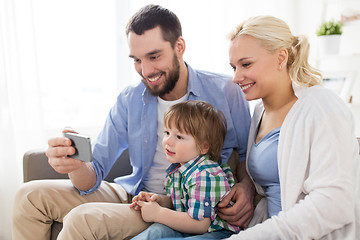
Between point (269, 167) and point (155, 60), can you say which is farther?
point (155, 60)

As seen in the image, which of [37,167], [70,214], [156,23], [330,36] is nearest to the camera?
[70,214]

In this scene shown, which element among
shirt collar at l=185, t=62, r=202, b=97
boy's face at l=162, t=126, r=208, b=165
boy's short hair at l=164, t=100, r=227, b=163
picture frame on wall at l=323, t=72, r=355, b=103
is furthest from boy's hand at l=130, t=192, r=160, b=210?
picture frame on wall at l=323, t=72, r=355, b=103

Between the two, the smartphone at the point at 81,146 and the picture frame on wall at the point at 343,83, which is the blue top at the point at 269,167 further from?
the picture frame on wall at the point at 343,83

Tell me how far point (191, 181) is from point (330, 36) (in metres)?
1.93

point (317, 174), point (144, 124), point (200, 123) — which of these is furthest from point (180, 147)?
point (317, 174)

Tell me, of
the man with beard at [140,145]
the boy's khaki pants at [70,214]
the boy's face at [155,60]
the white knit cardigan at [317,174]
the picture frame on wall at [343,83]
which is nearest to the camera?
the white knit cardigan at [317,174]

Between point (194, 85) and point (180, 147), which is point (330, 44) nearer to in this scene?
point (194, 85)

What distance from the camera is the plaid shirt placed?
1.28 meters

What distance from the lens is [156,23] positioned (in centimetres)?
160

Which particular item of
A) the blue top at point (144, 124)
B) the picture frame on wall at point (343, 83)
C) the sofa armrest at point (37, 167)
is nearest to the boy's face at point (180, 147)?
the blue top at point (144, 124)

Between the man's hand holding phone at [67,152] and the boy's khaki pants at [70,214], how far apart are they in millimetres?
163

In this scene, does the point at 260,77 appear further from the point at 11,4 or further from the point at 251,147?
the point at 11,4

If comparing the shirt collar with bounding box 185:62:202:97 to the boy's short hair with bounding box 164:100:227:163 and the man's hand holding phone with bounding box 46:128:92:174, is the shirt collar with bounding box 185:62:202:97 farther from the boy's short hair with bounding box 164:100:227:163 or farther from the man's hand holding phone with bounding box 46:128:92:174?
the man's hand holding phone with bounding box 46:128:92:174

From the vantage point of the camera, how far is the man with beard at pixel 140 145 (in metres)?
1.38
